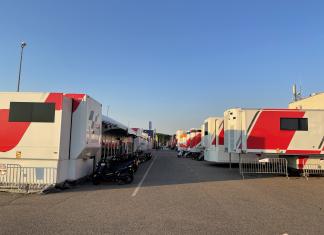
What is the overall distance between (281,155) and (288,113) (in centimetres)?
244

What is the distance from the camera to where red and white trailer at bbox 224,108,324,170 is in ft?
52.8

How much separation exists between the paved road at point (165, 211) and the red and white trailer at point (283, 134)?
4.35m

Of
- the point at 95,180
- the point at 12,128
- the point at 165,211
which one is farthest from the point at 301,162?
the point at 12,128

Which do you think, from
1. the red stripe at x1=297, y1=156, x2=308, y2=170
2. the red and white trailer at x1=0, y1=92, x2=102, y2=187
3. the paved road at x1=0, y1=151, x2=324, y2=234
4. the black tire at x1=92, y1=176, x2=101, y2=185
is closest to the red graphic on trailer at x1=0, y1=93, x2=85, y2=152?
the red and white trailer at x1=0, y1=92, x2=102, y2=187

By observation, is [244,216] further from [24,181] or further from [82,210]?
[24,181]

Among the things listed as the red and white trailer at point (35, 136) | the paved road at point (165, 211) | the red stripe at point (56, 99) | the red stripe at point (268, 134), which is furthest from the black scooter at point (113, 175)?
the red stripe at point (268, 134)

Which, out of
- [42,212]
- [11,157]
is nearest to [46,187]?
[11,157]

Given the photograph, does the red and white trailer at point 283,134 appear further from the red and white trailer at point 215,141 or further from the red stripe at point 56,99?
the red stripe at point 56,99

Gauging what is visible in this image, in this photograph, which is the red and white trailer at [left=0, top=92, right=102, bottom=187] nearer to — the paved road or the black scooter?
the paved road

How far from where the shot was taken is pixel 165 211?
7902mm

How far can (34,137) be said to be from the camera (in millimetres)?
11094

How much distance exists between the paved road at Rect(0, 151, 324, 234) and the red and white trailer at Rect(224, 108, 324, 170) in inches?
171

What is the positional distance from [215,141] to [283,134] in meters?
7.22

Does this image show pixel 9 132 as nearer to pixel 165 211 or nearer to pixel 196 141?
pixel 165 211
